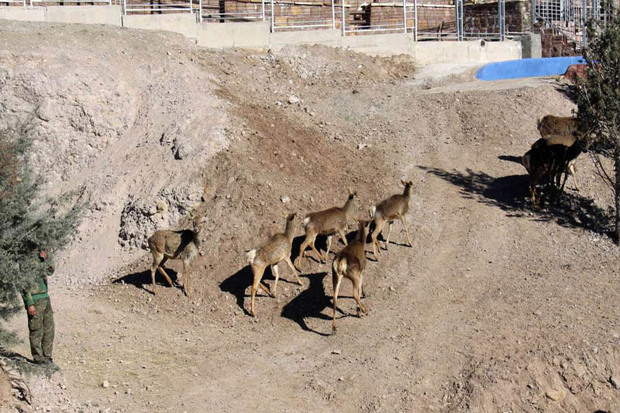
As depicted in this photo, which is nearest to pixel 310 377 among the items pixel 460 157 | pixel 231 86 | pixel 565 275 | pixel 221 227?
pixel 221 227

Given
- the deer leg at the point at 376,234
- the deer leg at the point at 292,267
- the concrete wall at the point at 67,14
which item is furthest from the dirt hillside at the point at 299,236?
the concrete wall at the point at 67,14

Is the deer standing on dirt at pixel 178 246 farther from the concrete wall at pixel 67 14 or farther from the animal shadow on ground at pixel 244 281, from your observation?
the concrete wall at pixel 67 14

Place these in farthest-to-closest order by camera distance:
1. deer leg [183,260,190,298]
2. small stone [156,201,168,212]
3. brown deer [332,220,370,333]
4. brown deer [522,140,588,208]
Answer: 1. brown deer [522,140,588,208]
2. small stone [156,201,168,212]
3. deer leg [183,260,190,298]
4. brown deer [332,220,370,333]

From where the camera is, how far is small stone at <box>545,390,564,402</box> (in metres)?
12.2

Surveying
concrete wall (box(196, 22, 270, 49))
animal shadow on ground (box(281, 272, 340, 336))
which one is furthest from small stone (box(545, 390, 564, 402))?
concrete wall (box(196, 22, 270, 49))

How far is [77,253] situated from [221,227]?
3293 millimetres

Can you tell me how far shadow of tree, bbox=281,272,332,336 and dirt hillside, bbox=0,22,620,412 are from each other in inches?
1.4

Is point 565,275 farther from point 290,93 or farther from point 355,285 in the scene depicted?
point 290,93

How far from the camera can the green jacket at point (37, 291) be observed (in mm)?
11086

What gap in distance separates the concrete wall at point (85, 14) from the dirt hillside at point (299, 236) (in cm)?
121

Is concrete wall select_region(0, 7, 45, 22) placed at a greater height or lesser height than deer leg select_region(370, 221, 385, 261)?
greater

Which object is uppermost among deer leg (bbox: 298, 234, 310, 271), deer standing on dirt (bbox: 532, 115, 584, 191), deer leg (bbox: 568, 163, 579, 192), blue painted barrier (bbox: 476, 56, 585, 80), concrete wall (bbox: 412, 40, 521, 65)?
concrete wall (bbox: 412, 40, 521, 65)

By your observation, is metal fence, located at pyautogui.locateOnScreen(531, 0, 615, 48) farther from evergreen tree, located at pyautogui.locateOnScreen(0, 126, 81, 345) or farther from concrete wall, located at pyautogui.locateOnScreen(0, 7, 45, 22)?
evergreen tree, located at pyautogui.locateOnScreen(0, 126, 81, 345)

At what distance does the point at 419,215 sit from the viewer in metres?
17.1
